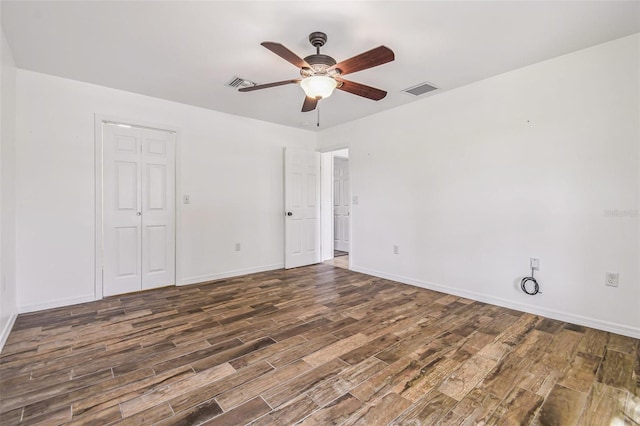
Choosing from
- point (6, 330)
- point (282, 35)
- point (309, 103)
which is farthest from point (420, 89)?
point (6, 330)

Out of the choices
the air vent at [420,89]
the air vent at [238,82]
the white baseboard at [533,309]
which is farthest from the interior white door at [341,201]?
the air vent at [238,82]

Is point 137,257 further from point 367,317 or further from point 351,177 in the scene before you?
point 351,177

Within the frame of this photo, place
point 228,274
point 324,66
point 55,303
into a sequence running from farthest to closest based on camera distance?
1. point 228,274
2. point 55,303
3. point 324,66

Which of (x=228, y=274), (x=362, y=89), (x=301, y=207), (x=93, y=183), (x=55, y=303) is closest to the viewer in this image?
(x=362, y=89)

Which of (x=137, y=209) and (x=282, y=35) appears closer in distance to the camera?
(x=282, y=35)

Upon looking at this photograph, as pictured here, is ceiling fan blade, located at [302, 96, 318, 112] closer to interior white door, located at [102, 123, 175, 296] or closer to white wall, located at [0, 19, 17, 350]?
interior white door, located at [102, 123, 175, 296]

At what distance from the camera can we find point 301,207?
17.2ft

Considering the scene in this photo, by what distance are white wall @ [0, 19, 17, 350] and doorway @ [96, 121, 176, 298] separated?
722mm

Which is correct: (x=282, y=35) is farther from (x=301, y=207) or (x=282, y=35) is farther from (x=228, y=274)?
(x=228, y=274)

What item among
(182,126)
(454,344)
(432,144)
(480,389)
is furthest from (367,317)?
(182,126)

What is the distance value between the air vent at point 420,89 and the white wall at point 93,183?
2.31 metres

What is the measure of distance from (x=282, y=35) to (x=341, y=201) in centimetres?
496

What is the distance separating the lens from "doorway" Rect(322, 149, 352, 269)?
18.7 feet

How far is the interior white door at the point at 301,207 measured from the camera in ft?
16.5
